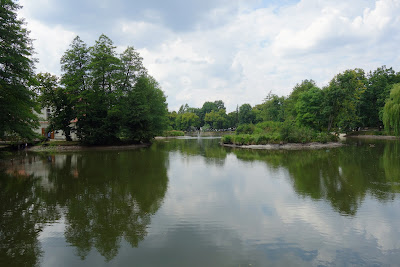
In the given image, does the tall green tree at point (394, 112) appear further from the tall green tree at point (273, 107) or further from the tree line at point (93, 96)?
the tree line at point (93, 96)

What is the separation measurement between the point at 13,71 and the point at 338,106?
39.5m

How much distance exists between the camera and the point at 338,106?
37.8m

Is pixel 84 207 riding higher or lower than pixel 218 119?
lower

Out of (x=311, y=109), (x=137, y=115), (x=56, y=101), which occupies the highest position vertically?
(x=56, y=101)

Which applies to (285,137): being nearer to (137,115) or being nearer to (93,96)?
(137,115)

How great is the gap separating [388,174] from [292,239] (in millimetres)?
11441

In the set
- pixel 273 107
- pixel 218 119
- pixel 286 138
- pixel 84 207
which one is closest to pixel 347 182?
pixel 84 207

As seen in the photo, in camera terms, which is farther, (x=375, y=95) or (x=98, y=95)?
(x=375, y=95)

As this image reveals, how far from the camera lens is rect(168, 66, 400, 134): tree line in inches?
1473

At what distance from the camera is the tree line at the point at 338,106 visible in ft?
123

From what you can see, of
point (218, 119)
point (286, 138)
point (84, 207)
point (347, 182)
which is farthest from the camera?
point (218, 119)

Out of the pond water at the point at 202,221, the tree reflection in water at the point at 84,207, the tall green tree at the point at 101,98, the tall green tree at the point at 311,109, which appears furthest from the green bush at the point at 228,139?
the pond water at the point at 202,221

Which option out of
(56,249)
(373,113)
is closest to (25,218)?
(56,249)

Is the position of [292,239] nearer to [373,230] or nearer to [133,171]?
[373,230]
